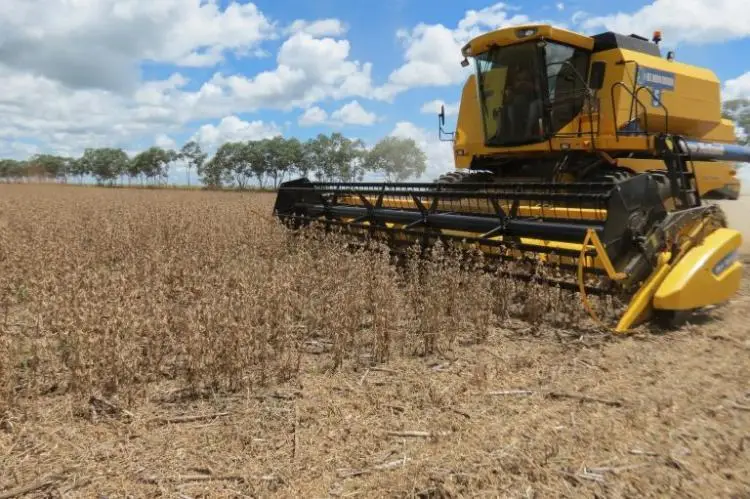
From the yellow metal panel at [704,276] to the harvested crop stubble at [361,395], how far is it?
247 millimetres

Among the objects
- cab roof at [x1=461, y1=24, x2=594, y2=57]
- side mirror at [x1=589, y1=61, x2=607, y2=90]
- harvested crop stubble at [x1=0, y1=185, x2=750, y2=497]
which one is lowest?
harvested crop stubble at [x1=0, y1=185, x2=750, y2=497]

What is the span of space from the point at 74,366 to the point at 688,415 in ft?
9.41

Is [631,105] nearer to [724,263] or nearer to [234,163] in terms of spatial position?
[724,263]

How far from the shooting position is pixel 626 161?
559 centimetres

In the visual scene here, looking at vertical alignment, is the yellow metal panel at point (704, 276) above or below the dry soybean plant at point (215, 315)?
above

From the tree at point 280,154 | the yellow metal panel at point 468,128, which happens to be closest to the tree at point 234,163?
the tree at point 280,154

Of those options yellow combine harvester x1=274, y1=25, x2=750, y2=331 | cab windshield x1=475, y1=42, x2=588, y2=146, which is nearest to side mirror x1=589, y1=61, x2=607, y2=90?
yellow combine harvester x1=274, y1=25, x2=750, y2=331

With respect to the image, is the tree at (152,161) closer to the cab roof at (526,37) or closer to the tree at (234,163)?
the tree at (234,163)

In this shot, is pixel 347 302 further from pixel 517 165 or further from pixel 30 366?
pixel 517 165

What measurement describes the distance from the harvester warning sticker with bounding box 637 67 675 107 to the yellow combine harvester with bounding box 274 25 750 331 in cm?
2

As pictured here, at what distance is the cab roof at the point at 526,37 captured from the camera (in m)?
5.74

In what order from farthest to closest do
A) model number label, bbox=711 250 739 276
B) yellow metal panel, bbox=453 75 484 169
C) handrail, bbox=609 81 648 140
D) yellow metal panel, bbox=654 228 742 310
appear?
yellow metal panel, bbox=453 75 484 169 < handrail, bbox=609 81 648 140 < model number label, bbox=711 250 739 276 < yellow metal panel, bbox=654 228 742 310

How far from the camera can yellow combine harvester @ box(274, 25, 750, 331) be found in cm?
364

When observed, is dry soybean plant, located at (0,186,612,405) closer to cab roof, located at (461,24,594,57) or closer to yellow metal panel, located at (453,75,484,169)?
yellow metal panel, located at (453,75,484,169)
